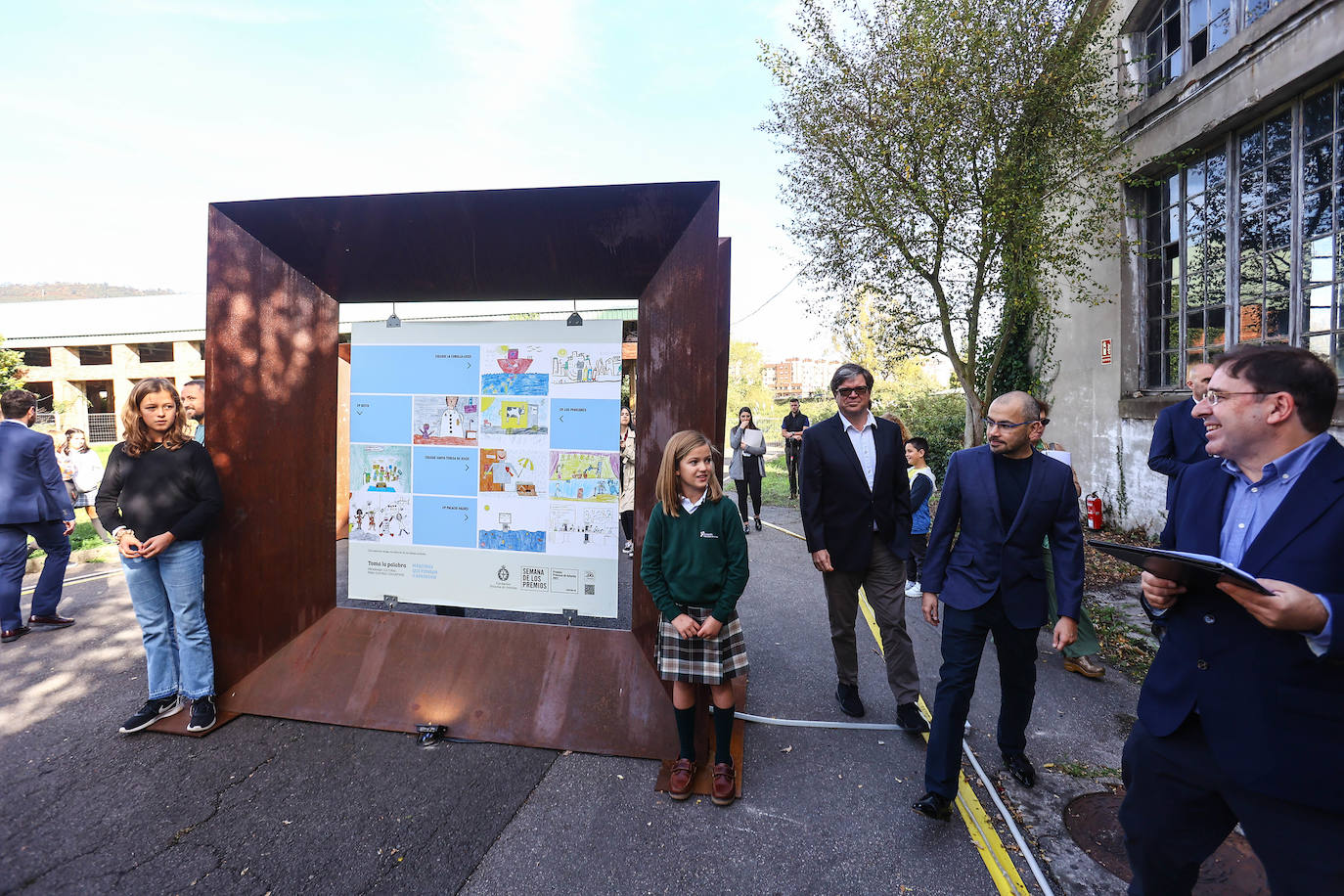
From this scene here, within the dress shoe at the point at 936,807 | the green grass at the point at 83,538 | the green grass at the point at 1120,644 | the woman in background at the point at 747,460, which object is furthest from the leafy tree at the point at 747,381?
the dress shoe at the point at 936,807

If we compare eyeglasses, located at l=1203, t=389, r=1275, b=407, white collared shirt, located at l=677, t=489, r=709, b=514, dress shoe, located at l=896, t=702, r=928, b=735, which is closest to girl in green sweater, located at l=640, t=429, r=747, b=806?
white collared shirt, located at l=677, t=489, r=709, b=514

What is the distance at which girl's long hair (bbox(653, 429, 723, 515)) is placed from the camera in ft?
10.1

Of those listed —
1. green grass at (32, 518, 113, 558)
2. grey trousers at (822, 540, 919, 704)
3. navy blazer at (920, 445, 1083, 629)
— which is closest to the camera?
navy blazer at (920, 445, 1083, 629)

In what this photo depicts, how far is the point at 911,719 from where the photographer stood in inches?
145

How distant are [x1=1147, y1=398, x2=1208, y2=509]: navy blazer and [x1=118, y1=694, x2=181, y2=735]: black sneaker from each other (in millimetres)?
6866

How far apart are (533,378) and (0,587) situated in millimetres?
5146

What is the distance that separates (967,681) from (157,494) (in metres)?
4.51

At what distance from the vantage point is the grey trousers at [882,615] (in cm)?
376

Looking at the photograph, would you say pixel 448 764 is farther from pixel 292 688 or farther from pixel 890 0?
pixel 890 0

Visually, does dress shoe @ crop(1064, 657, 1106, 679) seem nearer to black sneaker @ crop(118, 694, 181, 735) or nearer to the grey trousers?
the grey trousers

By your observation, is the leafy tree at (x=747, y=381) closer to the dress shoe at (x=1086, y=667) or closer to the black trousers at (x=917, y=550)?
the black trousers at (x=917, y=550)

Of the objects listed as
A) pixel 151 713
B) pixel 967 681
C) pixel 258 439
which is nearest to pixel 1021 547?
pixel 967 681

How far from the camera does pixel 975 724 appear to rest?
12.4ft

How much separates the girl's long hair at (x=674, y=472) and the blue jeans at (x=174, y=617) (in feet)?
9.66
